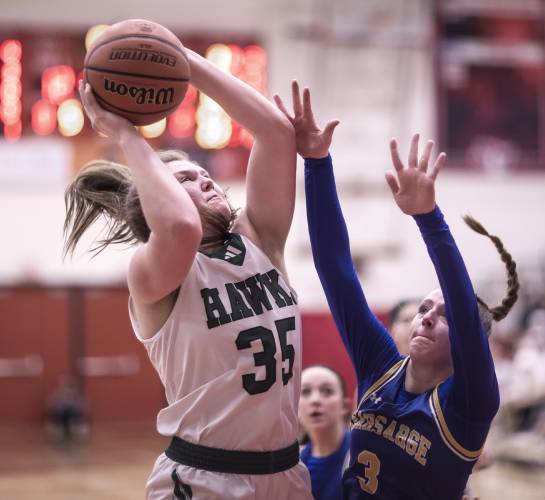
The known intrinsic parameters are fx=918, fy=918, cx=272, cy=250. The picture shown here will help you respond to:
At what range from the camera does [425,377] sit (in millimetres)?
2801

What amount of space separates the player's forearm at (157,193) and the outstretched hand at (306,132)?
60 cm

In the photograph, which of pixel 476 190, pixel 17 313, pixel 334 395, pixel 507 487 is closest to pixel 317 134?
pixel 334 395

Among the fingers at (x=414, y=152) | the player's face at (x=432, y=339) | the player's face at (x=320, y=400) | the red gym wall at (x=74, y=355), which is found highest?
the fingers at (x=414, y=152)

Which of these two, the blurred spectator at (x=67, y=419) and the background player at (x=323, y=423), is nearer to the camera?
the background player at (x=323, y=423)

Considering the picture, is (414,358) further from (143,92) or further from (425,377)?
(143,92)

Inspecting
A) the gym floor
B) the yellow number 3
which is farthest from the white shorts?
the gym floor

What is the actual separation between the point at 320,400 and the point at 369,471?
98 cm

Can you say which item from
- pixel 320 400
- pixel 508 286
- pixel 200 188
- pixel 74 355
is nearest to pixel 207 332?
pixel 200 188

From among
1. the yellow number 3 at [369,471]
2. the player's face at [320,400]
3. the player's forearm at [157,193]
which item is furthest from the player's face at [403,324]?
the player's forearm at [157,193]

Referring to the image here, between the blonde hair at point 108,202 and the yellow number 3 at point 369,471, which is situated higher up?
the blonde hair at point 108,202

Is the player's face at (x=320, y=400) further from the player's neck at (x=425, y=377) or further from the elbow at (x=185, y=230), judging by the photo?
the elbow at (x=185, y=230)

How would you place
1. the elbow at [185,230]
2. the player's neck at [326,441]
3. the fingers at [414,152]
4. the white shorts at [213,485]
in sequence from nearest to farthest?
1. the elbow at [185,230]
2. the white shorts at [213,485]
3. the fingers at [414,152]
4. the player's neck at [326,441]

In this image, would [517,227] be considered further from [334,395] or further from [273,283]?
[273,283]

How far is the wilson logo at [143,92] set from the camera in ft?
8.52
